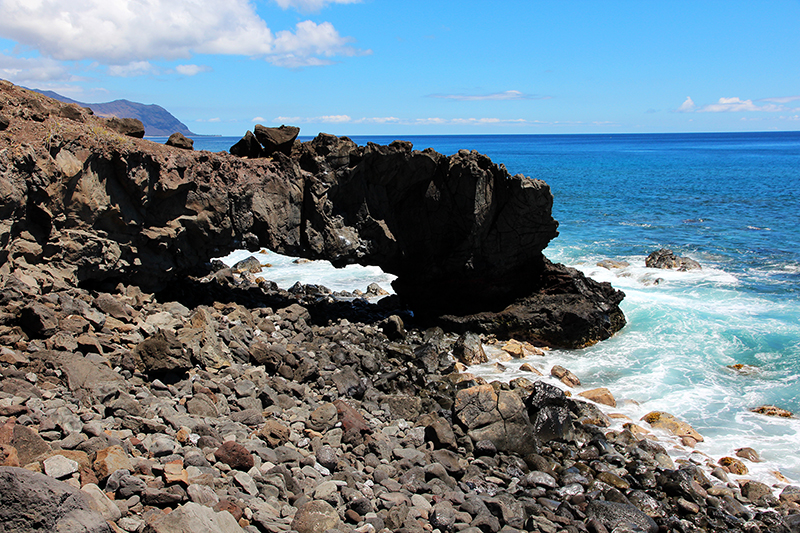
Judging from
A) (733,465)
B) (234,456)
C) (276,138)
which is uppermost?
(276,138)

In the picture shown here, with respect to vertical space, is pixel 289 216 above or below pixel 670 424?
above

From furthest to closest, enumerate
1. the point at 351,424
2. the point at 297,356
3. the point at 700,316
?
1. the point at 700,316
2. the point at 297,356
3. the point at 351,424

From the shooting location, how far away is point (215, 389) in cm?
1280

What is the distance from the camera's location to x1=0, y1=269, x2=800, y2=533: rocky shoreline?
25.6ft

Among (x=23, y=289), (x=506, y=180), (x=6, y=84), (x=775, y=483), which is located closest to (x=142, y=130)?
(x=6, y=84)

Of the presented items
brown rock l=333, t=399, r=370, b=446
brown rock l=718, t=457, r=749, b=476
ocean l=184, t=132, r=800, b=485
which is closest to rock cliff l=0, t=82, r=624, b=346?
ocean l=184, t=132, r=800, b=485

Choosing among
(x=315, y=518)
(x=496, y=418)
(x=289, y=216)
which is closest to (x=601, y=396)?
(x=496, y=418)

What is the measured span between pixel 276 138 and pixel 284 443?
12.4m

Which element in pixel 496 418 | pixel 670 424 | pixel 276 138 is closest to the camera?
pixel 496 418

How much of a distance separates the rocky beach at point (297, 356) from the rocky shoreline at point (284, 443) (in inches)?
2.0

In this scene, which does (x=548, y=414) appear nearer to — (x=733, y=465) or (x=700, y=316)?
(x=733, y=465)

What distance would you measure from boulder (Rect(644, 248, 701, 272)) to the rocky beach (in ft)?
41.3

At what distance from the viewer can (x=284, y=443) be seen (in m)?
11.4

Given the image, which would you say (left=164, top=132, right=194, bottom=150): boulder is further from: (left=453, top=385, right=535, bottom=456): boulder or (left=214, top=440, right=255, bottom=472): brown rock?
(left=453, top=385, right=535, bottom=456): boulder
